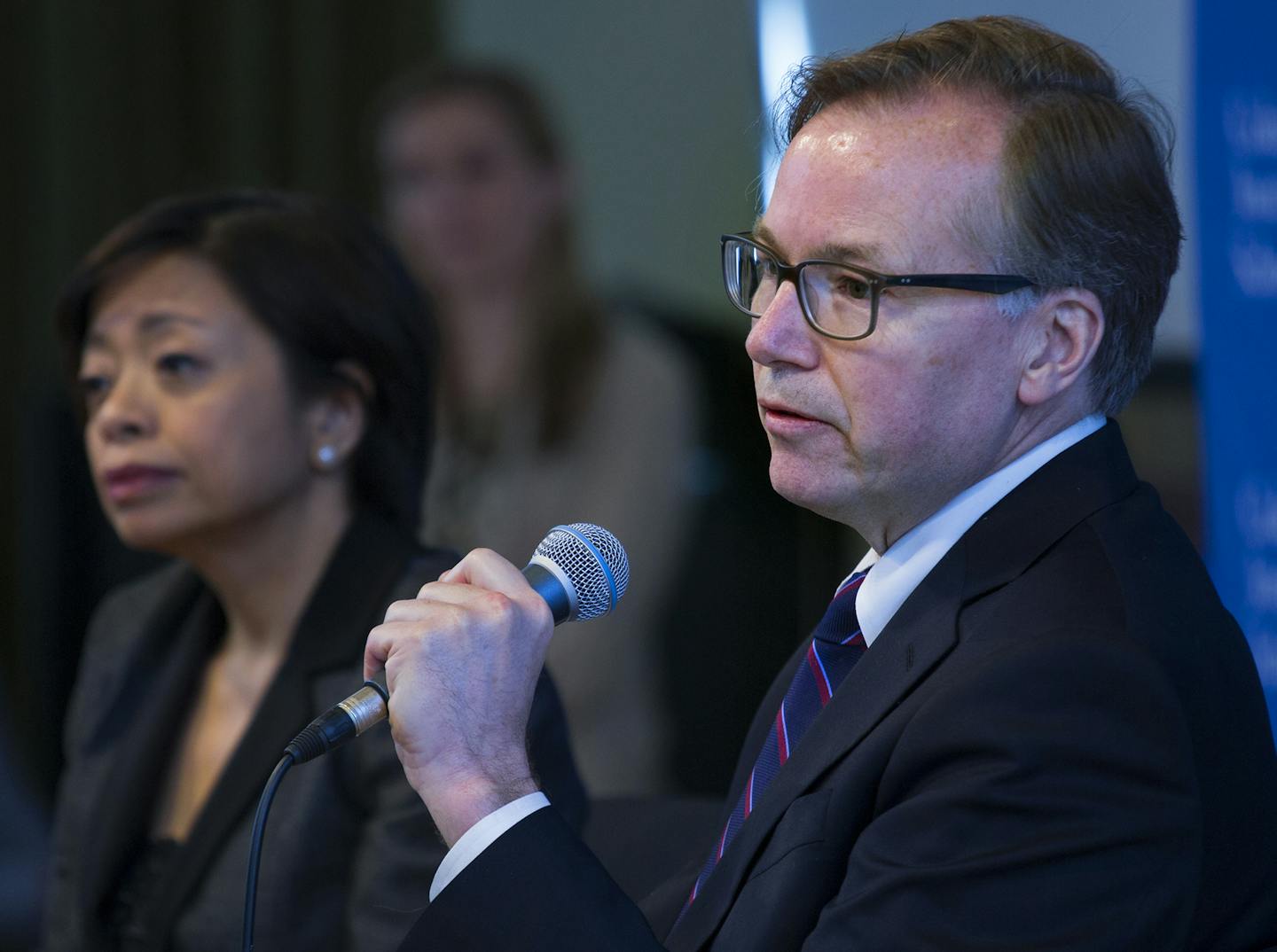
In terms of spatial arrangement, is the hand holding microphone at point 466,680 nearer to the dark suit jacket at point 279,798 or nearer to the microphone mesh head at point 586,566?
the microphone mesh head at point 586,566

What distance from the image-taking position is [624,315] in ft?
11.9

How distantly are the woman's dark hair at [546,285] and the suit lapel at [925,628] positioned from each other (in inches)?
77.3

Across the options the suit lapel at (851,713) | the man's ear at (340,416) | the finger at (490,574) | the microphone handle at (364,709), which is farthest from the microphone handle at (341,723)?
the man's ear at (340,416)

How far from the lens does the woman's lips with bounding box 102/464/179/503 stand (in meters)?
1.96

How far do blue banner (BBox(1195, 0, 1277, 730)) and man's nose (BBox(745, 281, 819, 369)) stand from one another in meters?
0.98

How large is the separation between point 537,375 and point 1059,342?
2.04m

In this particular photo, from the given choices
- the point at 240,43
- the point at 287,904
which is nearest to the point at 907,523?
the point at 287,904

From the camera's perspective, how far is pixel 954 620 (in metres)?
1.25

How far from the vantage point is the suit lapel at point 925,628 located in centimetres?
125

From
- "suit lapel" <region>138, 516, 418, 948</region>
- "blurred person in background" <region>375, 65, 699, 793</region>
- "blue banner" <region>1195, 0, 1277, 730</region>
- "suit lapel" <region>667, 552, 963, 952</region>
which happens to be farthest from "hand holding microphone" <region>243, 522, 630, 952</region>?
"blurred person in background" <region>375, 65, 699, 793</region>

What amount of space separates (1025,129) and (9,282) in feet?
11.5

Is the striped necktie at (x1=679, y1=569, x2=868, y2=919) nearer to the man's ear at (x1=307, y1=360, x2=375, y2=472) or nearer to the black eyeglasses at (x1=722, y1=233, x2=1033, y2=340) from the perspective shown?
the black eyeglasses at (x1=722, y1=233, x2=1033, y2=340)

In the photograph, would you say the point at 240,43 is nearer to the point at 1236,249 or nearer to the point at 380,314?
the point at 380,314

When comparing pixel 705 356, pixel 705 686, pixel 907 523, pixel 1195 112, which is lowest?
pixel 705 686
